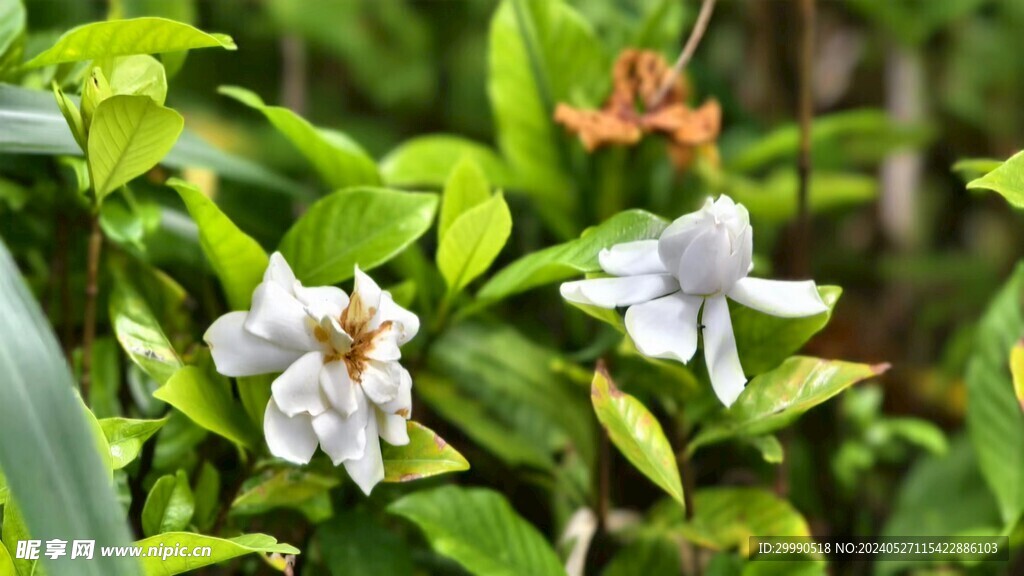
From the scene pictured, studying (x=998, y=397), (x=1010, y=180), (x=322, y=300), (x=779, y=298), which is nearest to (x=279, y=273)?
(x=322, y=300)

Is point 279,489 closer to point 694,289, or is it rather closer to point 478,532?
point 478,532

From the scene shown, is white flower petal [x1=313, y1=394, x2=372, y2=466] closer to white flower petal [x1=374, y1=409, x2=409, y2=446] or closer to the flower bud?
white flower petal [x1=374, y1=409, x2=409, y2=446]

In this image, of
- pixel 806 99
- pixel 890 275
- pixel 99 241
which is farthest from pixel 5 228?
pixel 890 275

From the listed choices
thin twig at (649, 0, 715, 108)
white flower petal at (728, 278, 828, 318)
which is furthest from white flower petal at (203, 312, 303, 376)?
thin twig at (649, 0, 715, 108)

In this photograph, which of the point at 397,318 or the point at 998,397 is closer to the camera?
the point at 397,318

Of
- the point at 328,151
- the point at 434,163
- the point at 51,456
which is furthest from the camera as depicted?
the point at 434,163

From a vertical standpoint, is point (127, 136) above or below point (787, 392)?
above

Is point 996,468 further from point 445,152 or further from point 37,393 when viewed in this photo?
point 37,393
